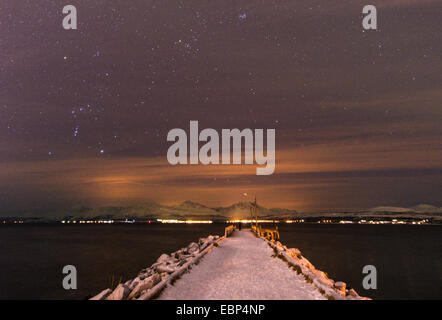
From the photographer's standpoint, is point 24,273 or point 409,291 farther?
point 24,273

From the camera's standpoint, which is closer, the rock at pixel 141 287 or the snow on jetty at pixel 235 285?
the snow on jetty at pixel 235 285

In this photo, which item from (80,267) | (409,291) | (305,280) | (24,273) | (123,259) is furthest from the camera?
(123,259)

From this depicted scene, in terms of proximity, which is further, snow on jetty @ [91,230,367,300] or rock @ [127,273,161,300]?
rock @ [127,273,161,300]

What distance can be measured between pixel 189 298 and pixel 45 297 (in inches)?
1127

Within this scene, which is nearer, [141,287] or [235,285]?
[141,287]

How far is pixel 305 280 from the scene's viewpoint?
41.9 feet
